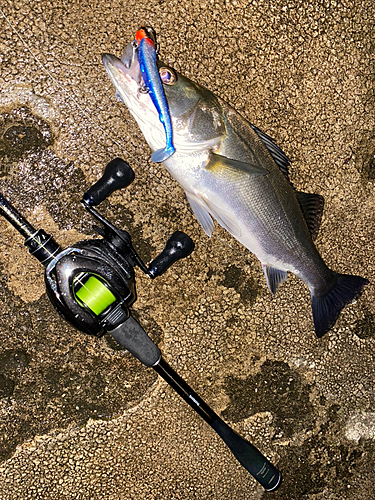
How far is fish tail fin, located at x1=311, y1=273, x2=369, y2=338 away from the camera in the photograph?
2273 millimetres

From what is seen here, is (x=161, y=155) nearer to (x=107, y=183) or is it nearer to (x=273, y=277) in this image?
(x=107, y=183)

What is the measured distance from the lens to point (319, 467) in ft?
8.09

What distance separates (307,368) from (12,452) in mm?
1783

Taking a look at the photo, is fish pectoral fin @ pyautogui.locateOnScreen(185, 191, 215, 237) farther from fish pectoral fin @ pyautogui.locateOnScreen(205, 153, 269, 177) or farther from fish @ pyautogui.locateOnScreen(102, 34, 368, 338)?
fish pectoral fin @ pyautogui.locateOnScreen(205, 153, 269, 177)

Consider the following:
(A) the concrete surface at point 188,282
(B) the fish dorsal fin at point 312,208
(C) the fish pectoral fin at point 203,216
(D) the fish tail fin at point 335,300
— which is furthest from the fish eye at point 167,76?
(D) the fish tail fin at point 335,300

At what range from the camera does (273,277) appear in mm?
2258

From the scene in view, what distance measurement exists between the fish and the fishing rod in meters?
0.28

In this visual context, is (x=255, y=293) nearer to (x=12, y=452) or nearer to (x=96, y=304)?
(x=96, y=304)

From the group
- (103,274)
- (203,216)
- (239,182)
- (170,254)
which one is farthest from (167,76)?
(103,274)

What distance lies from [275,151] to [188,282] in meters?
0.89

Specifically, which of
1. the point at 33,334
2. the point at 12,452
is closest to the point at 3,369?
the point at 33,334

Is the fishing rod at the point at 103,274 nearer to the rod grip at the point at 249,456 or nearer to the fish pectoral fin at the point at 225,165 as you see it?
the rod grip at the point at 249,456

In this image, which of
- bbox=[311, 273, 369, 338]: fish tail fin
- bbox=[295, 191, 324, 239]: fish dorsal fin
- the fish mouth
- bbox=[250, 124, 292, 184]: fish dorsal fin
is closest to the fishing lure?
the fish mouth

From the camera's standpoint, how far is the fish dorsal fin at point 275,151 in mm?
2090
